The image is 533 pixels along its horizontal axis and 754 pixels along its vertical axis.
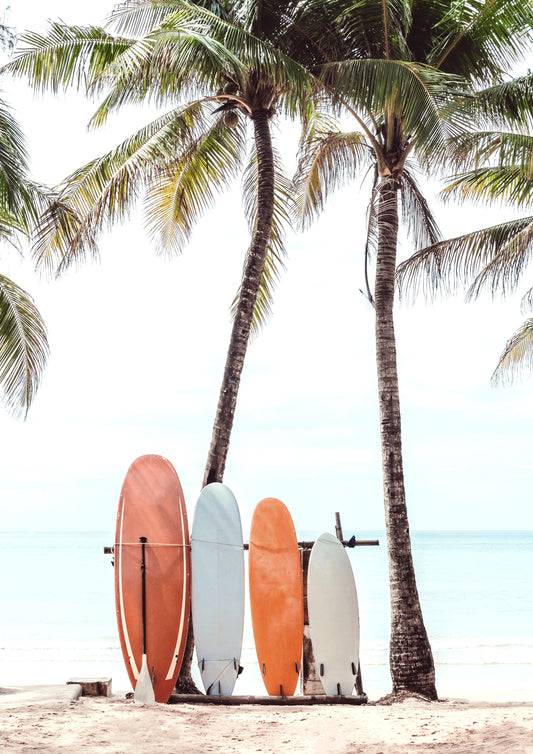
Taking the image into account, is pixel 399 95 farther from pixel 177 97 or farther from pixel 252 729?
pixel 252 729

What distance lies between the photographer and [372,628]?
706 inches

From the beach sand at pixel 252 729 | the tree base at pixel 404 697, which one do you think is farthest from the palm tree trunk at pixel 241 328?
the tree base at pixel 404 697

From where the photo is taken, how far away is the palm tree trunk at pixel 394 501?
6285 mm

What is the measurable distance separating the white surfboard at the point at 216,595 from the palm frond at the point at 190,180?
3.54 meters

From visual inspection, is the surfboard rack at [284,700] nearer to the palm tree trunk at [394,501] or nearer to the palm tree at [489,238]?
the palm tree trunk at [394,501]

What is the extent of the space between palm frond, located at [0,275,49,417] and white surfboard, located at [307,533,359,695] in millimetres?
3364

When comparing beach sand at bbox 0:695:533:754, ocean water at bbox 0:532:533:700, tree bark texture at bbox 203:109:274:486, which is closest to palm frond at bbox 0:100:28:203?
tree bark texture at bbox 203:109:274:486

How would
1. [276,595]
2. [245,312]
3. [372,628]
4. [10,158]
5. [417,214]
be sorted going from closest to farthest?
[10,158]
[276,595]
[245,312]
[417,214]
[372,628]

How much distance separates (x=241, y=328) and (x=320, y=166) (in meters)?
2.53

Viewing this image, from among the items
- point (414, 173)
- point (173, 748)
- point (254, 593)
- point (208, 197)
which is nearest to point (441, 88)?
point (414, 173)

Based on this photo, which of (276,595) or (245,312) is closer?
(276,595)

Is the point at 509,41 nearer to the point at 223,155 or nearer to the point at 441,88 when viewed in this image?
the point at 441,88

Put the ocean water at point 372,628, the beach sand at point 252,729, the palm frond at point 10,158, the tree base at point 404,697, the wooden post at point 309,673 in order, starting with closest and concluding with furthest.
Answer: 1. the beach sand at point 252,729
2. the palm frond at point 10,158
3. the wooden post at point 309,673
4. the tree base at point 404,697
5. the ocean water at point 372,628

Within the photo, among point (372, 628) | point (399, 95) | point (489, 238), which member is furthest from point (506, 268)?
point (372, 628)
